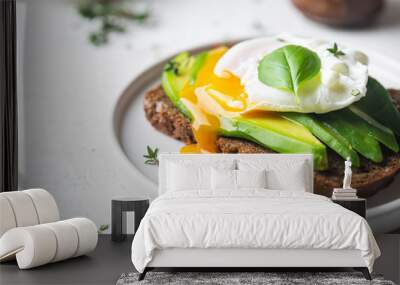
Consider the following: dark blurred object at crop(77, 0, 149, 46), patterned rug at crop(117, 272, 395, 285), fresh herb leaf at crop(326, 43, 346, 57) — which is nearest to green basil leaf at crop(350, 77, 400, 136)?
fresh herb leaf at crop(326, 43, 346, 57)

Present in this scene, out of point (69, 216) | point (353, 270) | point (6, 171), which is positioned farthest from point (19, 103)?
point (353, 270)

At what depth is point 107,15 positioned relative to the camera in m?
5.96

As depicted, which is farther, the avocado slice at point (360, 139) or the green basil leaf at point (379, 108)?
the green basil leaf at point (379, 108)

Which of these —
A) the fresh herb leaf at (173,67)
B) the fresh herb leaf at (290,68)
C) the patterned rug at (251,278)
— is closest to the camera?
the patterned rug at (251,278)

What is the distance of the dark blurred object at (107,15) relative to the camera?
5.94 metres

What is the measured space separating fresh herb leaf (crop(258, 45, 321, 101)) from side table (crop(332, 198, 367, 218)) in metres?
0.88

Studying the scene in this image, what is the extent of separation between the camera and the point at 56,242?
4.50 metres

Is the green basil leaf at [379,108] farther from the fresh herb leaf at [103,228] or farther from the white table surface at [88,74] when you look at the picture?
the fresh herb leaf at [103,228]

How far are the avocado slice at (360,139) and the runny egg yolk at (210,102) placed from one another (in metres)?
0.78

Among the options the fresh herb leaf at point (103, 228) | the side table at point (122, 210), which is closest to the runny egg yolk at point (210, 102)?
the side table at point (122, 210)

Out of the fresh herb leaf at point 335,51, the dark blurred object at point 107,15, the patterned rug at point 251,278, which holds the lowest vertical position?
the patterned rug at point 251,278

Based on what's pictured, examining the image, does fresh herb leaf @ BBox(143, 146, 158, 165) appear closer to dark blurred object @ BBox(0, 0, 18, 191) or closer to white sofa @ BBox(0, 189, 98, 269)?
white sofa @ BBox(0, 189, 98, 269)

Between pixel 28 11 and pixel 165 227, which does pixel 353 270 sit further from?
pixel 28 11

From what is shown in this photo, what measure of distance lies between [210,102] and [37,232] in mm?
1888
